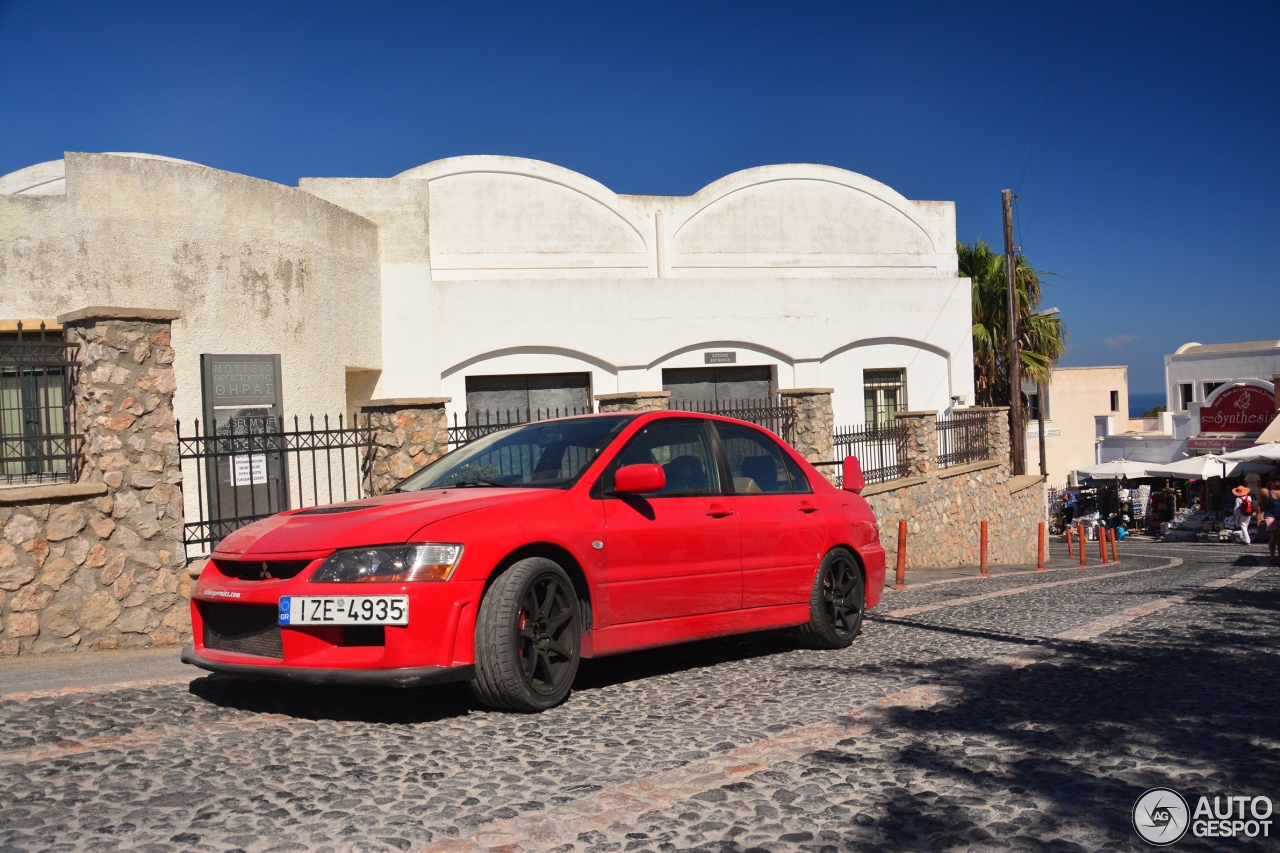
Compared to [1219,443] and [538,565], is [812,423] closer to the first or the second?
[538,565]

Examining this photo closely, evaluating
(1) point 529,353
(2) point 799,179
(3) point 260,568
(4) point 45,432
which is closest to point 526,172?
(1) point 529,353

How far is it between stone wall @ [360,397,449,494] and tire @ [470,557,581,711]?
5.21 meters

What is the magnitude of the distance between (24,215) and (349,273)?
4920mm

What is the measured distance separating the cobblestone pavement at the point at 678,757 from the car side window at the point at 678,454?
115 cm

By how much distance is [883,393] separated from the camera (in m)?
25.5

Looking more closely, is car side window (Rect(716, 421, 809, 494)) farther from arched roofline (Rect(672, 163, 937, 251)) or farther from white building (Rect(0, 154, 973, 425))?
arched roofline (Rect(672, 163, 937, 251))

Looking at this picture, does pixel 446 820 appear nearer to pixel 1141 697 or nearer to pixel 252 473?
pixel 1141 697

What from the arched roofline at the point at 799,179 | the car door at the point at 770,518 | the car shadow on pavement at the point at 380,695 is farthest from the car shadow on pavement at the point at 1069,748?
the arched roofline at the point at 799,179

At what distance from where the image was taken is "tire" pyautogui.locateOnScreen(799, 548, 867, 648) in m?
7.69

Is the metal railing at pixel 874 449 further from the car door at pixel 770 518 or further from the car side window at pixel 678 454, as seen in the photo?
the car side window at pixel 678 454

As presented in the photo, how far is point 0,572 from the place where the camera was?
8.16 m

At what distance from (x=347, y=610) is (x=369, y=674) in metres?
0.31

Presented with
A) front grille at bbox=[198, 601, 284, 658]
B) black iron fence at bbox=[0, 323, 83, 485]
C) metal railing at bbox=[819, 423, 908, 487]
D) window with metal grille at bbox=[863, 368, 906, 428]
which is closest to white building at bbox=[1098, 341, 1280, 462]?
window with metal grille at bbox=[863, 368, 906, 428]
